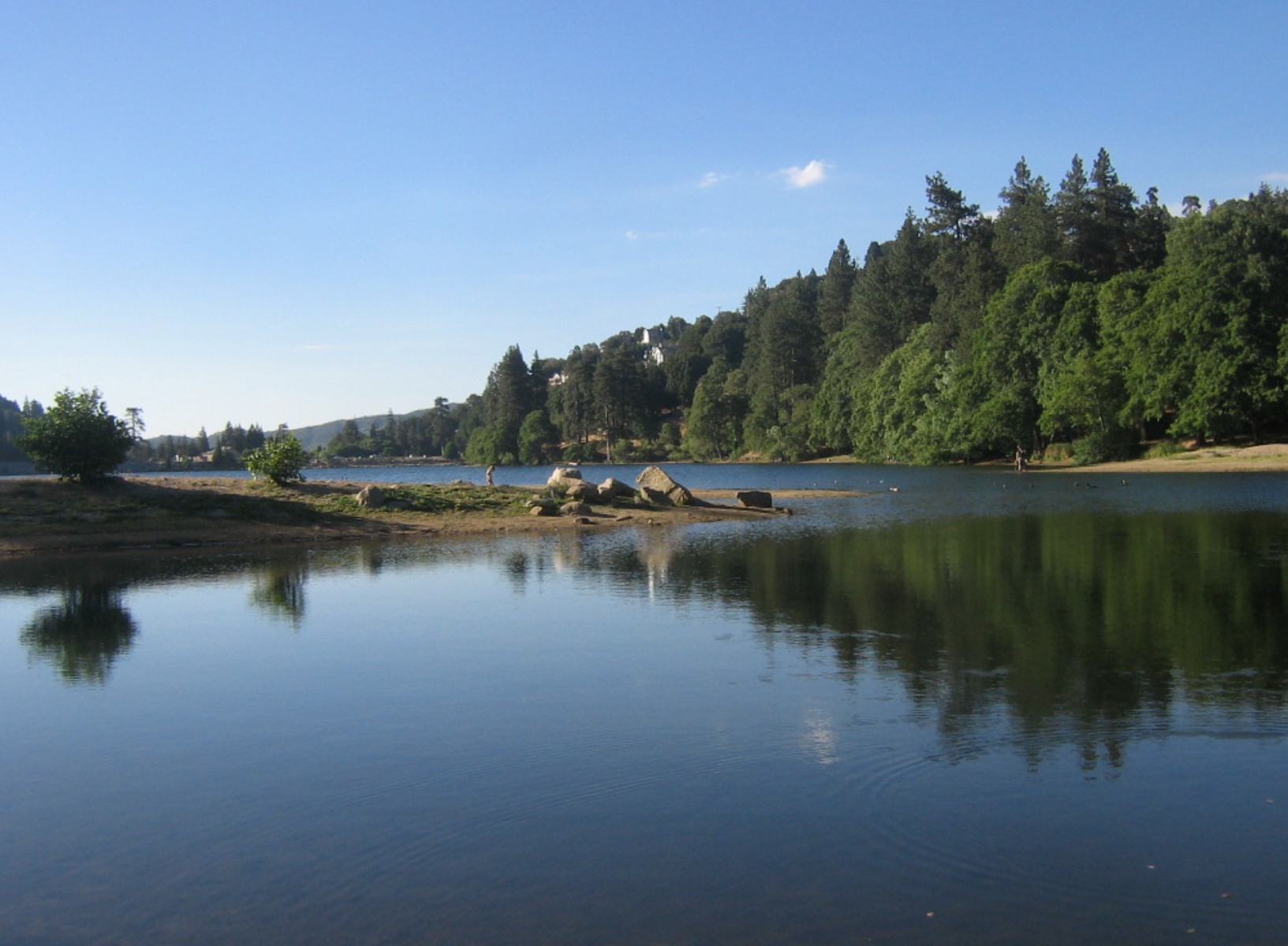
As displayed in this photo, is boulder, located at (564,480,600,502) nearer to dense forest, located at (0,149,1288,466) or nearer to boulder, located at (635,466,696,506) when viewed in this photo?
boulder, located at (635,466,696,506)

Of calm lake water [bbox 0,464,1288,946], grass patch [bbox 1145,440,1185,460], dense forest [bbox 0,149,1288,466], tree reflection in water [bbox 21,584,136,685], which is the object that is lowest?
calm lake water [bbox 0,464,1288,946]

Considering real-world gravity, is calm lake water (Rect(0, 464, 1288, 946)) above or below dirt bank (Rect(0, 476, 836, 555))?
below

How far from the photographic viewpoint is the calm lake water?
7.43 m

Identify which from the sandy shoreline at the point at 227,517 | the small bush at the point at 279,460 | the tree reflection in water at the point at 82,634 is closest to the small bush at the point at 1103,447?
the sandy shoreline at the point at 227,517

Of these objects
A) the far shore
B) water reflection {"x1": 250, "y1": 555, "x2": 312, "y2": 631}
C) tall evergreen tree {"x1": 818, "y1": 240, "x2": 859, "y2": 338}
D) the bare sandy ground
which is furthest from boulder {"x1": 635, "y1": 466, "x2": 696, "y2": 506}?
tall evergreen tree {"x1": 818, "y1": 240, "x2": 859, "y2": 338}

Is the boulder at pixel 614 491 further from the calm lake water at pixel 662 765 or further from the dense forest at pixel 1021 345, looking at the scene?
the dense forest at pixel 1021 345

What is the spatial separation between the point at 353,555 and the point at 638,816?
26459 millimetres

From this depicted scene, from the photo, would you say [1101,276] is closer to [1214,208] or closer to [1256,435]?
[1214,208]

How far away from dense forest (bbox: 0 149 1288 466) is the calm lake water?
6549 cm

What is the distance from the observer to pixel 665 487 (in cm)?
5075

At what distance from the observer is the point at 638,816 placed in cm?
920

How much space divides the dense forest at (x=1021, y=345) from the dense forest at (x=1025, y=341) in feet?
0.63

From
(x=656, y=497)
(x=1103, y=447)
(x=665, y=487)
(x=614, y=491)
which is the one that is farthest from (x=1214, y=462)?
(x=614, y=491)

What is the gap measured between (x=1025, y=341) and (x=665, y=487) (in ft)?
188
